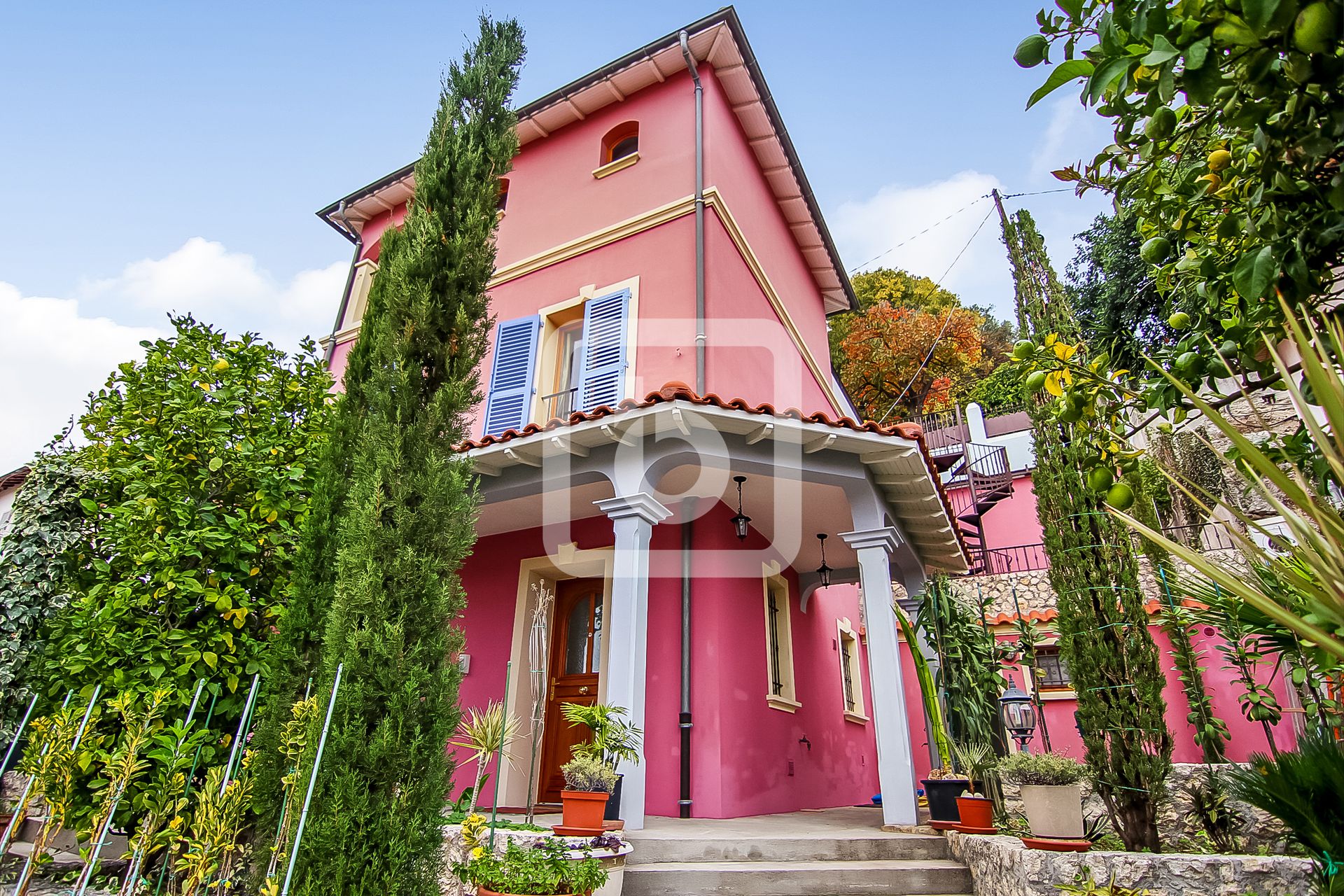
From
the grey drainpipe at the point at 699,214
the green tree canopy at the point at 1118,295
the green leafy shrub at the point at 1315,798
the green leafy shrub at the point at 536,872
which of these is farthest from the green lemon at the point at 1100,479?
the green tree canopy at the point at 1118,295

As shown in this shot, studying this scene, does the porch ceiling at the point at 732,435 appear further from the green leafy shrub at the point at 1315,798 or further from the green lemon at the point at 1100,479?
the green lemon at the point at 1100,479

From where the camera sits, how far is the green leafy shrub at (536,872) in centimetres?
321

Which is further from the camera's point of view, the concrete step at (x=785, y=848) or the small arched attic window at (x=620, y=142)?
the small arched attic window at (x=620, y=142)

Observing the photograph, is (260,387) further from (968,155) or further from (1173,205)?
(968,155)

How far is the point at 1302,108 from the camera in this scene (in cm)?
114

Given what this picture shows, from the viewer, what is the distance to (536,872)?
3.24 metres

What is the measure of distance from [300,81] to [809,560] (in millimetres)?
8407

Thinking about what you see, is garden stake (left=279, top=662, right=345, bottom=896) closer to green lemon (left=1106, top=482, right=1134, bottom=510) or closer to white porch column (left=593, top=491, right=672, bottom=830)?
white porch column (left=593, top=491, right=672, bottom=830)

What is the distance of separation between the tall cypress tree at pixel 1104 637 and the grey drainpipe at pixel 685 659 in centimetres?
295

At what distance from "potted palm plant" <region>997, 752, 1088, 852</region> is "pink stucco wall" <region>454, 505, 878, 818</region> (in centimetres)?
255

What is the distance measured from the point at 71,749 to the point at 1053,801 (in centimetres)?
517

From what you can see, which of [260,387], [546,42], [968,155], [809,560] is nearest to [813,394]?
[809,560]

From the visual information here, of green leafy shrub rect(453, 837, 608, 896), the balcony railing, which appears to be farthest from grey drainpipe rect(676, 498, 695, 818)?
the balcony railing

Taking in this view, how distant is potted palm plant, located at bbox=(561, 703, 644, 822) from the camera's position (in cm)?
449
